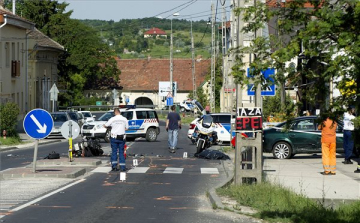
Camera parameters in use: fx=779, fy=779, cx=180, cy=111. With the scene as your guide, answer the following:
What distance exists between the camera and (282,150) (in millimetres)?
27828

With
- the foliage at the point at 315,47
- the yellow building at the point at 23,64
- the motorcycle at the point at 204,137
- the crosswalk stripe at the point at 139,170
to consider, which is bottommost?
the crosswalk stripe at the point at 139,170

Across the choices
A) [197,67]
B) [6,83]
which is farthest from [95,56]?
[6,83]

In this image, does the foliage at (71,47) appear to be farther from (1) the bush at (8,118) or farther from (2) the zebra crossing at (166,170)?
(2) the zebra crossing at (166,170)

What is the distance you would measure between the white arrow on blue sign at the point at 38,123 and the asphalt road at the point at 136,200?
1673 mm

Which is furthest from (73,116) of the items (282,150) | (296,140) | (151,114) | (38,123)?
(38,123)

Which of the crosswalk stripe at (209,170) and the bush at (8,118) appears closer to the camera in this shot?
the crosswalk stripe at (209,170)

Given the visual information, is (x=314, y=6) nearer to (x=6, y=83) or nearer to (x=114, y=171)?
(x=114, y=171)

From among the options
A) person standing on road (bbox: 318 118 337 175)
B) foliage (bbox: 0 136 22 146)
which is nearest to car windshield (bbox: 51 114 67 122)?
foliage (bbox: 0 136 22 146)

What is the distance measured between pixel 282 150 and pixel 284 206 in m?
13.9

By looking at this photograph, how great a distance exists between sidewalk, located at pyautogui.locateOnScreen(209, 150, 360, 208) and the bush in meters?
15.5

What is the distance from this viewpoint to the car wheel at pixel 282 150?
27797 mm

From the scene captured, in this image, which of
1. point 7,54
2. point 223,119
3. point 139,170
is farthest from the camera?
point 7,54

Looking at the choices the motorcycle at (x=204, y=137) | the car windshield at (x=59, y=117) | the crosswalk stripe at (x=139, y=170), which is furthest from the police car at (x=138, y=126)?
the crosswalk stripe at (x=139, y=170)

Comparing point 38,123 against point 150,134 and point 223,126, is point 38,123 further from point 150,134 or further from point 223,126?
point 150,134
